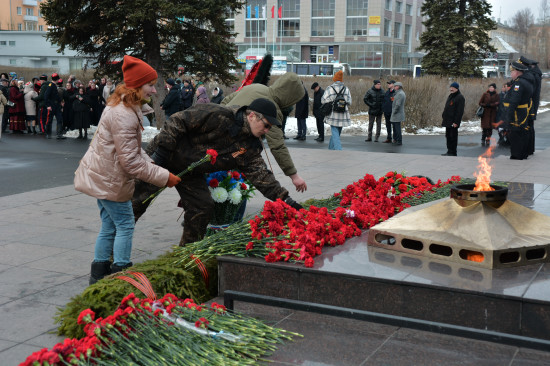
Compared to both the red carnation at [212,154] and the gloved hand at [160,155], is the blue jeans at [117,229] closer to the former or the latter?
the gloved hand at [160,155]

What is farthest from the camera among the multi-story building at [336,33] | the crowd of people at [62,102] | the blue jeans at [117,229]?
the multi-story building at [336,33]

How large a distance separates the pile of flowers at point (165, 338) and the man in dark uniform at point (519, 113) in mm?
9426

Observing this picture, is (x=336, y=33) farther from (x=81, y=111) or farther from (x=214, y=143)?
(x=214, y=143)

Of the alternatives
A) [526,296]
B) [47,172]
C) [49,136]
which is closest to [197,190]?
[526,296]

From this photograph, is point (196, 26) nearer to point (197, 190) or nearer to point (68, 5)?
point (68, 5)

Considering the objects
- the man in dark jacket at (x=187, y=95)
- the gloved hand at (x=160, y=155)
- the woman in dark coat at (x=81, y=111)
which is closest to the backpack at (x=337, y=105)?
the man in dark jacket at (x=187, y=95)

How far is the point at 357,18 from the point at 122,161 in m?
65.6

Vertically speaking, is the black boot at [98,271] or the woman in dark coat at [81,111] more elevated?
the woman in dark coat at [81,111]

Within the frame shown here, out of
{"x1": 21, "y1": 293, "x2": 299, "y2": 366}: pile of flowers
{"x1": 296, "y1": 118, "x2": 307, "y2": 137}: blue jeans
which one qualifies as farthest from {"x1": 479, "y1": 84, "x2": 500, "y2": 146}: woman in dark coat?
{"x1": 21, "y1": 293, "x2": 299, "y2": 366}: pile of flowers

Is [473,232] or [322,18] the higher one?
[322,18]

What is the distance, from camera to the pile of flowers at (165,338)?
3.12m

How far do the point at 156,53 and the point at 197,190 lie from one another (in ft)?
52.8

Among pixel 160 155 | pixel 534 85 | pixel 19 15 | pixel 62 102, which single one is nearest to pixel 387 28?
pixel 19 15

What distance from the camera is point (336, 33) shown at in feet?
224
